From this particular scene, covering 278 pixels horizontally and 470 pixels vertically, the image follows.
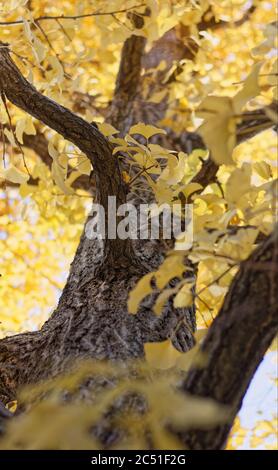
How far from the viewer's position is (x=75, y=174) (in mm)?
1538

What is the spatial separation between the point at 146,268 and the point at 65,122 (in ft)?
1.26

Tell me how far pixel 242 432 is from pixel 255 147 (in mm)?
1376

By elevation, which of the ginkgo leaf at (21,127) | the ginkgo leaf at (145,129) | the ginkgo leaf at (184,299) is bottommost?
the ginkgo leaf at (184,299)

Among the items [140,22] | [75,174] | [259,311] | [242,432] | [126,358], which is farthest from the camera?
[242,432]

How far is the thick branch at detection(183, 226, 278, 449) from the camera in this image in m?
0.62

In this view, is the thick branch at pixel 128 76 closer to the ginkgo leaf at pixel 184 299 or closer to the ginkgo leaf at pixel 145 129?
the ginkgo leaf at pixel 145 129

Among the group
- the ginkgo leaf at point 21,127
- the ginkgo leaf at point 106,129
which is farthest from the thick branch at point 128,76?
the ginkgo leaf at point 106,129

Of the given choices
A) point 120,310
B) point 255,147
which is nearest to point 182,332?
point 120,310

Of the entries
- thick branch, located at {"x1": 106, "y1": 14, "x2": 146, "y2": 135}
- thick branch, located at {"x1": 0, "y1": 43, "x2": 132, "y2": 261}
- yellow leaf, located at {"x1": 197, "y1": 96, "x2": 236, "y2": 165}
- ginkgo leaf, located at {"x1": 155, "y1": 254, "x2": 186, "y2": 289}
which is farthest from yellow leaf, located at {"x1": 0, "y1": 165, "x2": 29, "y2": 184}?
thick branch, located at {"x1": 106, "y1": 14, "x2": 146, "y2": 135}

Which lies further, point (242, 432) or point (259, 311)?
point (242, 432)

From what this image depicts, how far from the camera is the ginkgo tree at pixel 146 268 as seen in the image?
62cm

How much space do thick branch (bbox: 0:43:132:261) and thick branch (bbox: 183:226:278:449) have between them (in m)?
0.54

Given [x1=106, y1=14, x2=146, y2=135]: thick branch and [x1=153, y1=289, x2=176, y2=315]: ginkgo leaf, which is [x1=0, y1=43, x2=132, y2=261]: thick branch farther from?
[x1=106, y1=14, x2=146, y2=135]: thick branch
